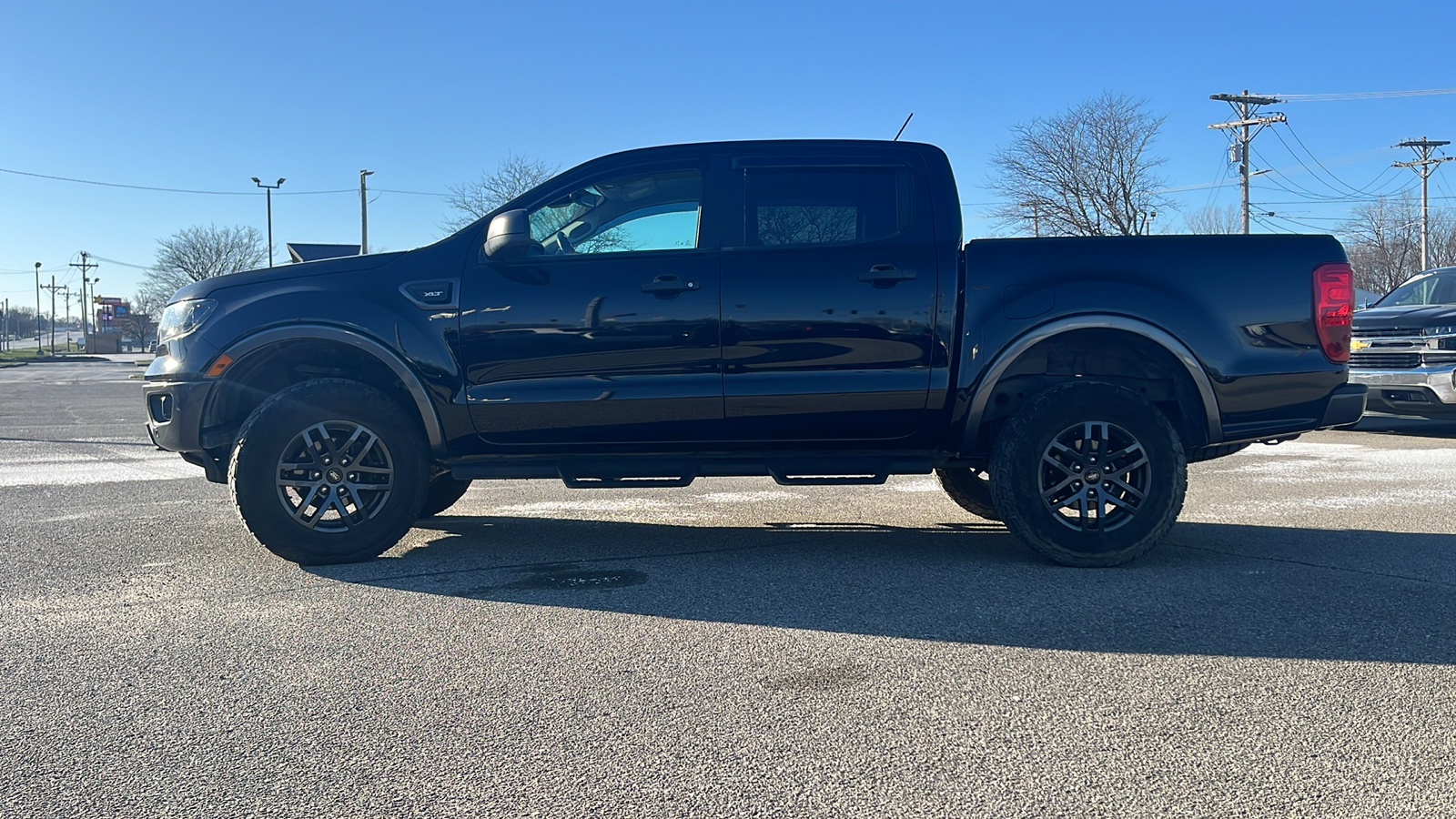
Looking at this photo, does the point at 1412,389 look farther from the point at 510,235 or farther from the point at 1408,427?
the point at 510,235

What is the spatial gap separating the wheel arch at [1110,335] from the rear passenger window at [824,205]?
2.66 feet

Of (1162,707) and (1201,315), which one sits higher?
(1201,315)

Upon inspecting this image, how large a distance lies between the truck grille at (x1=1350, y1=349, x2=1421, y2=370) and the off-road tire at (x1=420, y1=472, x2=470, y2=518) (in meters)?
8.91

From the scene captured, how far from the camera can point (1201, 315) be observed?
16.7 feet

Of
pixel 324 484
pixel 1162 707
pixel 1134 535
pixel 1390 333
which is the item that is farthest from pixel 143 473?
pixel 1390 333

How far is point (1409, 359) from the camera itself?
11.0 metres

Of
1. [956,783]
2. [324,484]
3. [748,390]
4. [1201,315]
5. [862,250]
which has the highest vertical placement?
[862,250]

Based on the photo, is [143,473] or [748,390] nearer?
[748,390]

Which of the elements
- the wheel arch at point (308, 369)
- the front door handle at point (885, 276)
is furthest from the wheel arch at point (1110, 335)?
the wheel arch at point (308, 369)

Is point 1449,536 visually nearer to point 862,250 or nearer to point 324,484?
point 862,250

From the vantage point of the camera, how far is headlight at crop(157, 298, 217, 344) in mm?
5316

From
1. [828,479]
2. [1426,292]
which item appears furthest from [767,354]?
[1426,292]

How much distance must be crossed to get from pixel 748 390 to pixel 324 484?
6.75ft

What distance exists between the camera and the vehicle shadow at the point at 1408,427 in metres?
11.9
